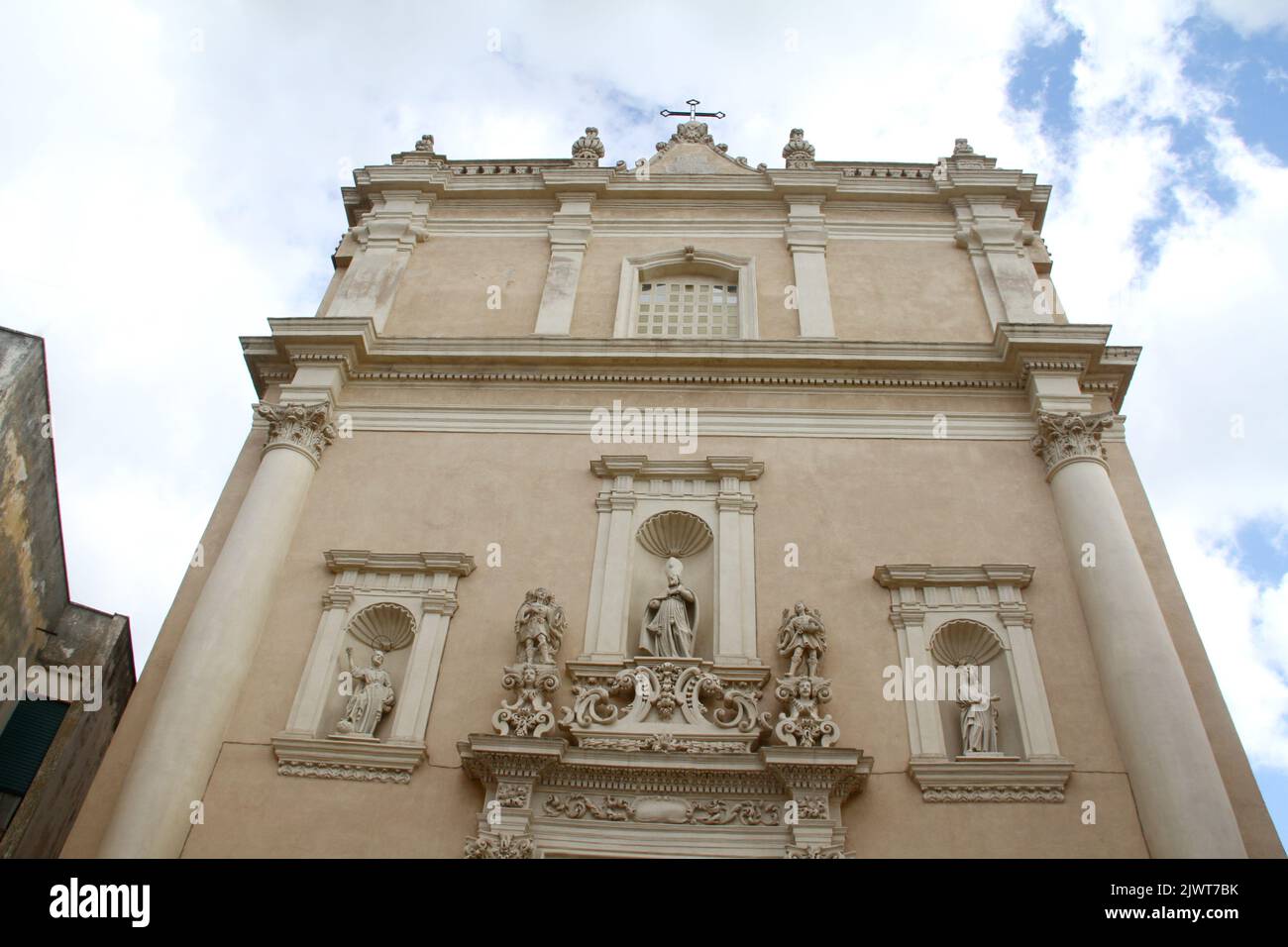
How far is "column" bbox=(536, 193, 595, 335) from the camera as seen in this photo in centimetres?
1737

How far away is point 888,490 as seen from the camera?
1438 cm

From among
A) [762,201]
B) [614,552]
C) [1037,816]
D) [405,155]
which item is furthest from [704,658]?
[405,155]

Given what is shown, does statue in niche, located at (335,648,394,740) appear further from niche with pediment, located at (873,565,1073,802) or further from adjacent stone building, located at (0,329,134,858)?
niche with pediment, located at (873,565,1073,802)

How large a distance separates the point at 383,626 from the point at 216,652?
6.63ft

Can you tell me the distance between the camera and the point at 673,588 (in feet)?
43.0

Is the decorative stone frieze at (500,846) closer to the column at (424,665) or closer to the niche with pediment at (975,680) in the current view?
the column at (424,665)

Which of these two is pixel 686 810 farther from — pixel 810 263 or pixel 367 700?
pixel 810 263

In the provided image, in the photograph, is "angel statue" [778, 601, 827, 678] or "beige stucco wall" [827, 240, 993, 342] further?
"beige stucco wall" [827, 240, 993, 342]

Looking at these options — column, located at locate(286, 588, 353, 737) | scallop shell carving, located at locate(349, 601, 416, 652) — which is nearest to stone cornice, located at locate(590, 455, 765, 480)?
scallop shell carving, located at locate(349, 601, 416, 652)

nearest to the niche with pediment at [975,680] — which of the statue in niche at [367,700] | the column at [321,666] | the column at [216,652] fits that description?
the statue in niche at [367,700]

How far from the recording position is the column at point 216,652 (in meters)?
10.9

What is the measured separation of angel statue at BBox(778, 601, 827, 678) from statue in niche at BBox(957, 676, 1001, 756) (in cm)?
172

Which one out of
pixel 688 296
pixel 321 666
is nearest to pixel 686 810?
pixel 321 666

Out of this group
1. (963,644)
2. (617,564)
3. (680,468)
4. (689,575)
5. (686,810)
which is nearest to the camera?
(686,810)
